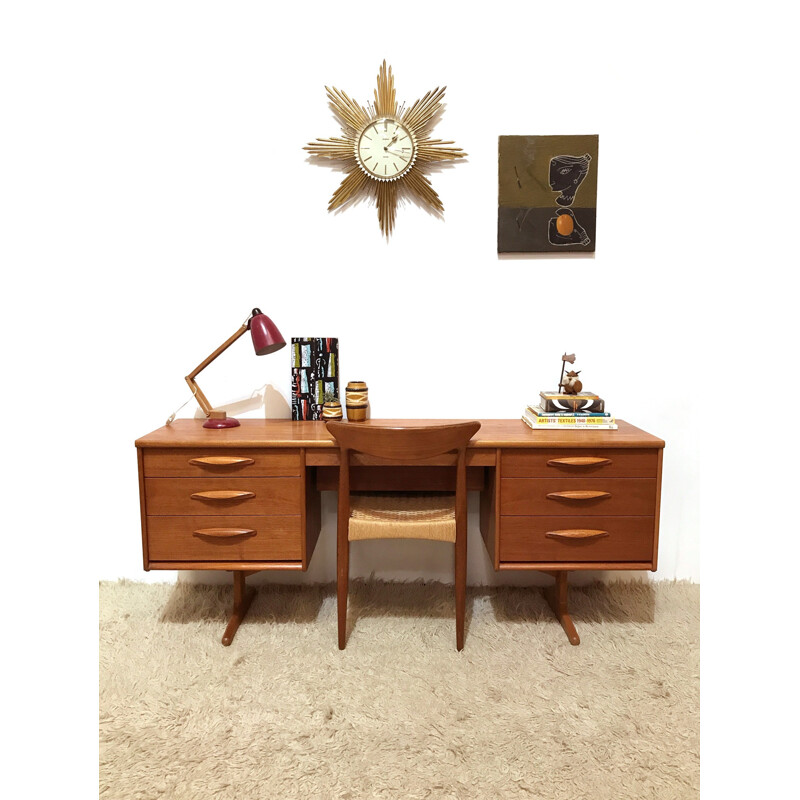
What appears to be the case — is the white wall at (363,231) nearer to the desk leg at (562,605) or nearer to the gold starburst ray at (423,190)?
the gold starburst ray at (423,190)

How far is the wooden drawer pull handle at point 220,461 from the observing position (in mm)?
1921

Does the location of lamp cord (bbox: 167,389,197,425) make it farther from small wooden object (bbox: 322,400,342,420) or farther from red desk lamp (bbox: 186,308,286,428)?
small wooden object (bbox: 322,400,342,420)

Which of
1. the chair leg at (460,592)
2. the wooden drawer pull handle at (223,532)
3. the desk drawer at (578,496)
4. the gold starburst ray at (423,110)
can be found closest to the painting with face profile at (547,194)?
the gold starburst ray at (423,110)

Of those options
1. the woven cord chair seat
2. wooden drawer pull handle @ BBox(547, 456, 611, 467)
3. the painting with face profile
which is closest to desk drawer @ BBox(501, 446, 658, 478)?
wooden drawer pull handle @ BBox(547, 456, 611, 467)

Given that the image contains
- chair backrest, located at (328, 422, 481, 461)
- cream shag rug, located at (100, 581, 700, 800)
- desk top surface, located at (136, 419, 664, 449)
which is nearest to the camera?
cream shag rug, located at (100, 581, 700, 800)

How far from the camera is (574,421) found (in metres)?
2.08

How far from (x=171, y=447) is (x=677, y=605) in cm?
202

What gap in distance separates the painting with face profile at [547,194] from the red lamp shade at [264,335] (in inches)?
37.2

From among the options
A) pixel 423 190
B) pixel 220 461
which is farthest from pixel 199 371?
pixel 423 190

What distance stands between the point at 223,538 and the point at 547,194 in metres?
1.77

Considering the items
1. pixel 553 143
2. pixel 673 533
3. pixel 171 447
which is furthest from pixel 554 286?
pixel 171 447

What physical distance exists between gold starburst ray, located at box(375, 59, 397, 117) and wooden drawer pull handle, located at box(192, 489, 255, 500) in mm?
1518

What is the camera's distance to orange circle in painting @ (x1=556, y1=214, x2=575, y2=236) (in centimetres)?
224

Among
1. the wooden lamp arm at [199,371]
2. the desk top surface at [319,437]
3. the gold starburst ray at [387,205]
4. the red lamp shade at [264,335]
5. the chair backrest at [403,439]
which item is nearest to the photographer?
the chair backrest at [403,439]
